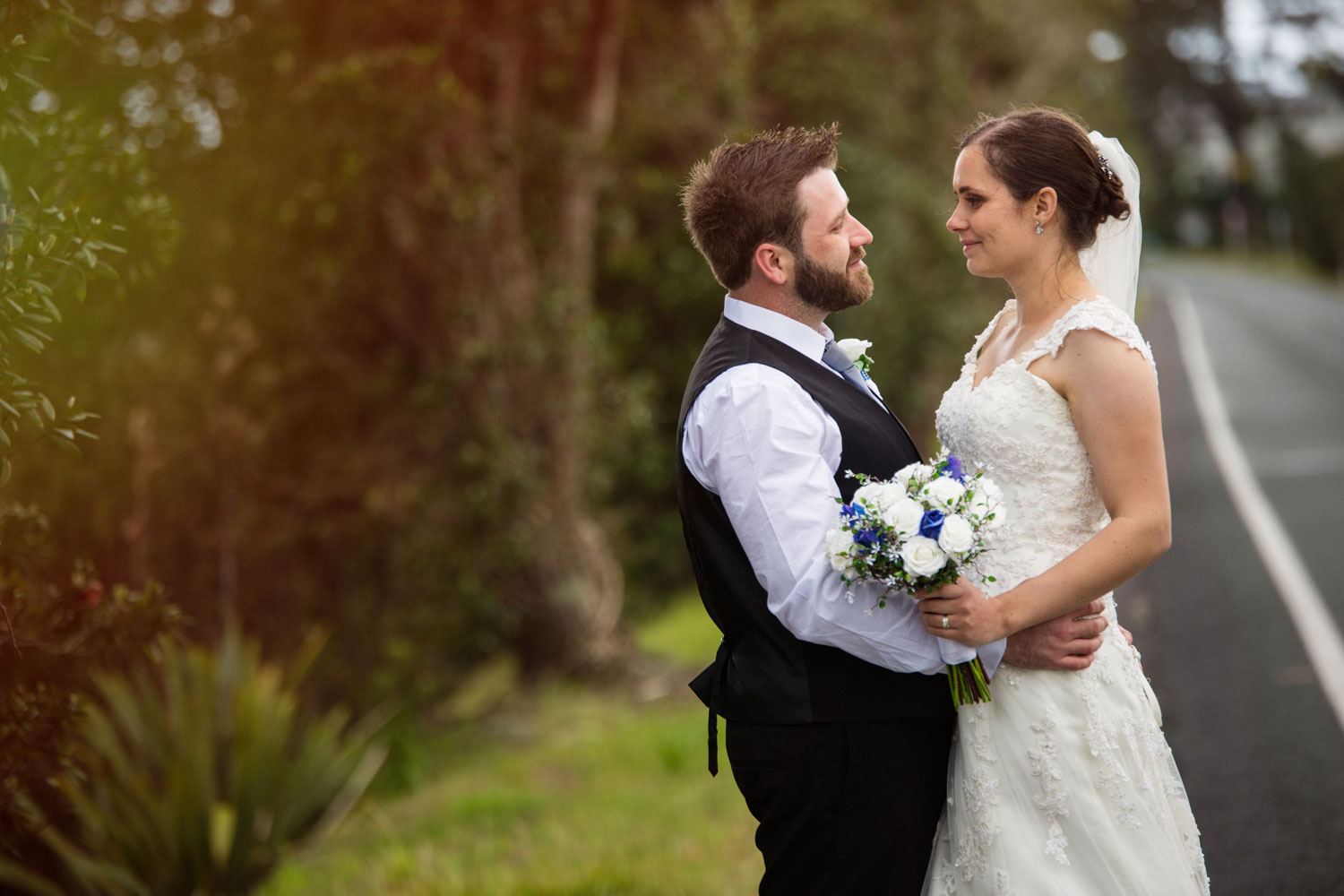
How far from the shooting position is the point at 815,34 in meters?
14.0

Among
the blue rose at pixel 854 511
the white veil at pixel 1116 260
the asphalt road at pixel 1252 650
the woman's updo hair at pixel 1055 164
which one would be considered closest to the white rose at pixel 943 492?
the blue rose at pixel 854 511

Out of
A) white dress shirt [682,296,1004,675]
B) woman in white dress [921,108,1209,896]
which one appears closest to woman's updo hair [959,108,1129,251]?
woman in white dress [921,108,1209,896]

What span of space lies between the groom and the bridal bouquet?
114mm

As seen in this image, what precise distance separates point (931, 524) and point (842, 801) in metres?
0.74

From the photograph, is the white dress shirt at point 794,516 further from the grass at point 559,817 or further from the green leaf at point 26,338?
the grass at point 559,817

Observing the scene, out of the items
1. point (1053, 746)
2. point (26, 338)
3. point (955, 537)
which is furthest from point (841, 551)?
point (26, 338)

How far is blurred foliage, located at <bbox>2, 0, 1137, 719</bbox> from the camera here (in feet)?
22.8

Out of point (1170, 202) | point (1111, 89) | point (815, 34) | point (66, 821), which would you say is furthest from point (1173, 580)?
point (1170, 202)

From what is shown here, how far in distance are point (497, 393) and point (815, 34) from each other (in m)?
7.48

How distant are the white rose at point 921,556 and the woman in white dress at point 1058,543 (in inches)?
6.5

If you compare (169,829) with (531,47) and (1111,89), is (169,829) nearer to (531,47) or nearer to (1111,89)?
(531,47)

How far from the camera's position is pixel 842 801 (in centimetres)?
279

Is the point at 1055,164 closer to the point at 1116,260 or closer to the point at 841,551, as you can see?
the point at 1116,260

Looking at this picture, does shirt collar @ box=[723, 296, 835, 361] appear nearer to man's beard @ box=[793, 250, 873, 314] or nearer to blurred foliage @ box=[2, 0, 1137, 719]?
man's beard @ box=[793, 250, 873, 314]
